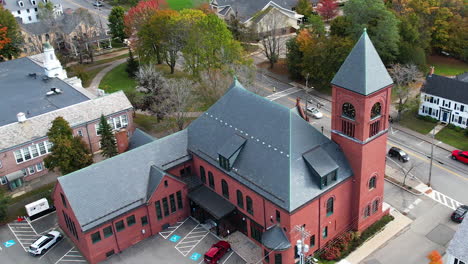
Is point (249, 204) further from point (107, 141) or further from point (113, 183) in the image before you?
point (107, 141)

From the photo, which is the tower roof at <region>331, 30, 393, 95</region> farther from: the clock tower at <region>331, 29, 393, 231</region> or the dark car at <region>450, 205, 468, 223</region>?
the dark car at <region>450, 205, 468, 223</region>

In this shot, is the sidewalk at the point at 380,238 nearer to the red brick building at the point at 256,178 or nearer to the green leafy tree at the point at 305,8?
the red brick building at the point at 256,178

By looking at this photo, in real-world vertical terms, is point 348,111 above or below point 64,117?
above

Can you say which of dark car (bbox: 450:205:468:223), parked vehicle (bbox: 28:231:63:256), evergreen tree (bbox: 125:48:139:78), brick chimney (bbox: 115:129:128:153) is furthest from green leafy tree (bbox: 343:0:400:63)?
parked vehicle (bbox: 28:231:63:256)

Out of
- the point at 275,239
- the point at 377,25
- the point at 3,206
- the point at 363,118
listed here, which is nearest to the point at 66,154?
the point at 3,206

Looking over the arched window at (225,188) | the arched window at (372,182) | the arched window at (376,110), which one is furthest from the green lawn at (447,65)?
the arched window at (225,188)
